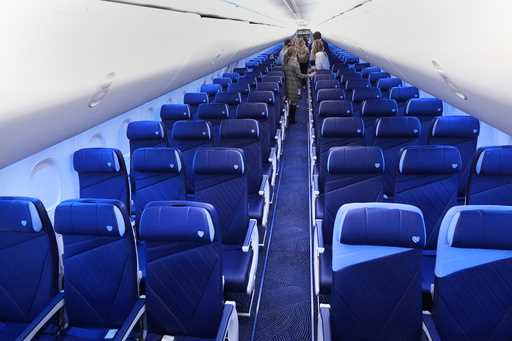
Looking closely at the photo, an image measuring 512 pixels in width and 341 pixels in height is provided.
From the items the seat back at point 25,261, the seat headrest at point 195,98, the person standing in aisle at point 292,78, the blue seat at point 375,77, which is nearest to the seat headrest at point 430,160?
the seat back at point 25,261

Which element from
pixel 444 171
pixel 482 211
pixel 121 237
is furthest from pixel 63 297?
pixel 444 171

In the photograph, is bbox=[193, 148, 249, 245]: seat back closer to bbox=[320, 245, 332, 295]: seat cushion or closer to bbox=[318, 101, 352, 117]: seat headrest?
bbox=[320, 245, 332, 295]: seat cushion

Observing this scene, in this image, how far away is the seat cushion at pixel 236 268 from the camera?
133 inches

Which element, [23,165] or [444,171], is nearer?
[444,171]

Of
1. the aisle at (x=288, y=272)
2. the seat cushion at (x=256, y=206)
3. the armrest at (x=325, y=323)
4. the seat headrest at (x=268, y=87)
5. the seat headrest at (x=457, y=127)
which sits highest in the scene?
the seat headrest at (x=268, y=87)

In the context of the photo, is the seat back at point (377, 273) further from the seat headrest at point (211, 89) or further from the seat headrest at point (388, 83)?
the seat headrest at point (211, 89)

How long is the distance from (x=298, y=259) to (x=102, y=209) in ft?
8.12

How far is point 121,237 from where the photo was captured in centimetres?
286

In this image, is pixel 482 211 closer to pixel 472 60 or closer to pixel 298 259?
pixel 472 60

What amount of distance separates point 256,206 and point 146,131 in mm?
1714

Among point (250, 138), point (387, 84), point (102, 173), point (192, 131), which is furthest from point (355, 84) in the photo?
point (102, 173)

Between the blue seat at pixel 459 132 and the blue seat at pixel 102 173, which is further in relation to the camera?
the blue seat at pixel 459 132

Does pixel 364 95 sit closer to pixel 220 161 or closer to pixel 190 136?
pixel 190 136

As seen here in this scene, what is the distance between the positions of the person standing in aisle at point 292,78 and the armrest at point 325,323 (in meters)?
7.64
